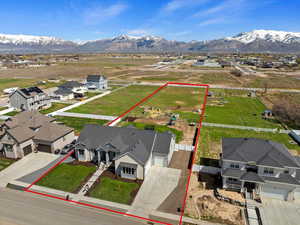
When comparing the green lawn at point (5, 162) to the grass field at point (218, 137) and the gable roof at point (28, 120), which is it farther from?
the grass field at point (218, 137)

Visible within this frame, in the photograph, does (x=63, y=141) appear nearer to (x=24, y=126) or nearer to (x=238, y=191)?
(x=24, y=126)

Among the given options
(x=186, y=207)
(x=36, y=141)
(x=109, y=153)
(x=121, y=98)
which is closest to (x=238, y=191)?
(x=186, y=207)

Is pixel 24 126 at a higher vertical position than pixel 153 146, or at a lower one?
higher

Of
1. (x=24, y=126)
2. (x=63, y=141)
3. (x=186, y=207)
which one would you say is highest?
(x=24, y=126)

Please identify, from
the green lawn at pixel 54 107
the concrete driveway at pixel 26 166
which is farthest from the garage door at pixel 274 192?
the green lawn at pixel 54 107

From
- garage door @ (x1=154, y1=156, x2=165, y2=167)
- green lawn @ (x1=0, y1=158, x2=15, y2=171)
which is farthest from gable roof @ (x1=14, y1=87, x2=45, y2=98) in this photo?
garage door @ (x1=154, y1=156, x2=165, y2=167)

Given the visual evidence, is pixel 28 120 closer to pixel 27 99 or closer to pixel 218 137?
pixel 27 99
